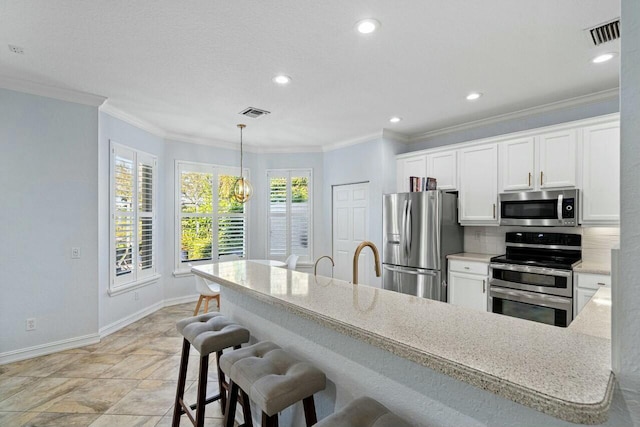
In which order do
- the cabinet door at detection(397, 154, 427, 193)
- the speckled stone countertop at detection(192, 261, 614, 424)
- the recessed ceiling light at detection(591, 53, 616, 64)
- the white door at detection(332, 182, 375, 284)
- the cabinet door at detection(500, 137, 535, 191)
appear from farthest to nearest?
1. the white door at detection(332, 182, 375, 284)
2. the cabinet door at detection(397, 154, 427, 193)
3. the cabinet door at detection(500, 137, 535, 191)
4. the recessed ceiling light at detection(591, 53, 616, 64)
5. the speckled stone countertop at detection(192, 261, 614, 424)

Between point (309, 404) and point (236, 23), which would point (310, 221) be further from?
point (309, 404)

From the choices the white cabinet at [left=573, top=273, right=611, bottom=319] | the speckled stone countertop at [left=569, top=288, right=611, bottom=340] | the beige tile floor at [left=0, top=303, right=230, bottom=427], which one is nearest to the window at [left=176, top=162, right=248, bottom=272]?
the beige tile floor at [left=0, top=303, right=230, bottom=427]

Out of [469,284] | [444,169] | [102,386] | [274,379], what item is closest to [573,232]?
[469,284]

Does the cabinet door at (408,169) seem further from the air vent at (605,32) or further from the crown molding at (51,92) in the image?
the crown molding at (51,92)

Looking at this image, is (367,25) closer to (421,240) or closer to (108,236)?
(421,240)

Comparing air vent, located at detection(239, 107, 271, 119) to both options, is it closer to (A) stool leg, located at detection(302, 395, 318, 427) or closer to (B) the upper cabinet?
(B) the upper cabinet

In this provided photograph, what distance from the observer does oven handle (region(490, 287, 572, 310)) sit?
3.07m

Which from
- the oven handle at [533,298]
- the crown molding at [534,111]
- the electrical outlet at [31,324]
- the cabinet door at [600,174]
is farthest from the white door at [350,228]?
the electrical outlet at [31,324]

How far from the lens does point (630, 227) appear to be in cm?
69

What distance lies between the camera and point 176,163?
5.16 meters

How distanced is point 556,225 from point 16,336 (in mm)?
5525

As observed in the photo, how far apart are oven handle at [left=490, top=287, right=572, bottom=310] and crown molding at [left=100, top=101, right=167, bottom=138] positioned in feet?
16.0

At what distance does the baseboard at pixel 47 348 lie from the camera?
3.09 metres

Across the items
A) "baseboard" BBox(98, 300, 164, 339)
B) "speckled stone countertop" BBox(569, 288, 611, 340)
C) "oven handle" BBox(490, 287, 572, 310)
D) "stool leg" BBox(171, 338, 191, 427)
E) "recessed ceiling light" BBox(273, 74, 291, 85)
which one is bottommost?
"baseboard" BBox(98, 300, 164, 339)
